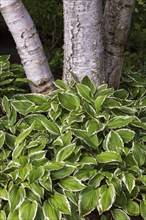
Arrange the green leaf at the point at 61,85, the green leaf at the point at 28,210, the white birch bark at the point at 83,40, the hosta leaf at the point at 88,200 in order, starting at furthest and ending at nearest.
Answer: the green leaf at the point at 61,85 < the white birch bark at the point at 83,40 < the hosta leaf at the point at 88,200 < the green leaf at the point at 28,210

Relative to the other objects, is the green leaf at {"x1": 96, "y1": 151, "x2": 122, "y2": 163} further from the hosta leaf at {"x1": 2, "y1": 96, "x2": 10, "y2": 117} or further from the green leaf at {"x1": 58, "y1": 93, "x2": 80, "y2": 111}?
the hosta leaf at {"x1": 2, "y1": 96, "x2": 10, "y2": 117}

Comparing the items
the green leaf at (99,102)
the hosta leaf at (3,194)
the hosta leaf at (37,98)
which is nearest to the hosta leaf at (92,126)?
the green leaf at (99,102)

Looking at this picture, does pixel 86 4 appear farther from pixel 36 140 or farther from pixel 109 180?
pixel 109 180

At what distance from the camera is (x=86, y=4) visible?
120 inches

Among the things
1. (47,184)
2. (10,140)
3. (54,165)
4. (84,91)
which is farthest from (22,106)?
(47,184)

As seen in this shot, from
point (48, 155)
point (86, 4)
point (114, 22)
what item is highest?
point (86, 4)

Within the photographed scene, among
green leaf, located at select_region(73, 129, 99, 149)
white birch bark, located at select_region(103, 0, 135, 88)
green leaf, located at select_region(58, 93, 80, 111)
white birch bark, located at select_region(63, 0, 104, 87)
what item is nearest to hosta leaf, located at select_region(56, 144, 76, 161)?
green leaf, located at select_region(73, 129, 99, 149)

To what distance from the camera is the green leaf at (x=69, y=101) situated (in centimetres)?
315

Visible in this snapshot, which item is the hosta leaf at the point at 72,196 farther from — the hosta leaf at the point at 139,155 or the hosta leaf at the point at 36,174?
the hosta leaf at the point at 139,155

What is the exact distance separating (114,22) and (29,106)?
0.99 metres

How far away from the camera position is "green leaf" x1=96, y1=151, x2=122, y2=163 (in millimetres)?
2746

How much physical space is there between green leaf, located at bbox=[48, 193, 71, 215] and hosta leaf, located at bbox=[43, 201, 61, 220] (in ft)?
0.06

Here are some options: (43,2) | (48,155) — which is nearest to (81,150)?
(48,155)

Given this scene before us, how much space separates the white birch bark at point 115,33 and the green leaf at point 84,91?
487 mm
